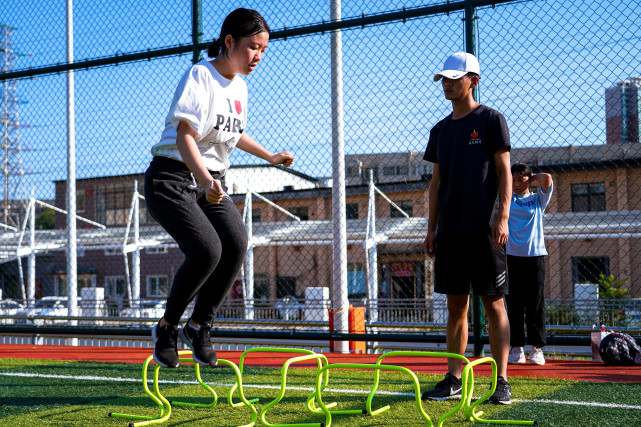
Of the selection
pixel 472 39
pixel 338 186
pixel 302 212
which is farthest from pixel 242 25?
pixel 302 212

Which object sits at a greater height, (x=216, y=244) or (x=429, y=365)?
(x=216, y=244)

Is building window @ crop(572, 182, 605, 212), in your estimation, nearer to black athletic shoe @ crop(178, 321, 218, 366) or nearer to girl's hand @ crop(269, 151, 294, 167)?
girl's hand @ crop(269, 151, 294, 167)

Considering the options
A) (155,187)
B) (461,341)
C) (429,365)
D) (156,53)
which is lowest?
(429,365)

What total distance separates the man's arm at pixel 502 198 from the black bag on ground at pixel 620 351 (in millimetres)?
2194

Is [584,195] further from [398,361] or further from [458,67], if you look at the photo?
[458,67]

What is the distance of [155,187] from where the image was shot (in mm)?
3234

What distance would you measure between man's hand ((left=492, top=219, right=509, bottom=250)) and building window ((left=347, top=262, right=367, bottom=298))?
21902 mm

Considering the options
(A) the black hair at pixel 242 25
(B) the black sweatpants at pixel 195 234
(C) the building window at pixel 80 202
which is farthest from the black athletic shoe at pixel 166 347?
(C) the building window at pixel 80 202

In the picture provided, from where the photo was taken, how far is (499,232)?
3771 mm

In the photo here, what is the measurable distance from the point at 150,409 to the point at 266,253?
30270 millimetres

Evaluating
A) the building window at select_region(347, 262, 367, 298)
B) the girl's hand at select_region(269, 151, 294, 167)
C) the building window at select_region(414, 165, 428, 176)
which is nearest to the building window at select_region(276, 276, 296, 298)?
the building window at select_region(347, 262, 367, 298)

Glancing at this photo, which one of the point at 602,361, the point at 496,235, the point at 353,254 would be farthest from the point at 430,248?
the point at 353,254

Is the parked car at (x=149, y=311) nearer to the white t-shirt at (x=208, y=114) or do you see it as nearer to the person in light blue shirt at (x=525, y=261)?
the person in light blue shirt at (x=525, y=261)

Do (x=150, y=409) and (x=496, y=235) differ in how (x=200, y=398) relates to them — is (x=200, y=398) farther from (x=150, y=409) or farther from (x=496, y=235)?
(x=496, y=235)
